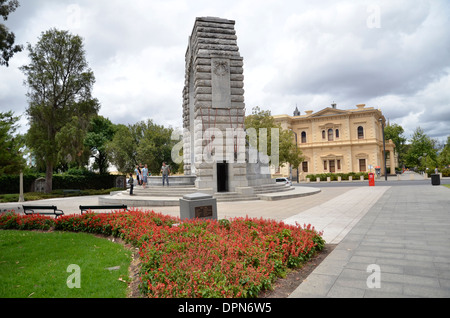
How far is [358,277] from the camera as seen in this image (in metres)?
4.56

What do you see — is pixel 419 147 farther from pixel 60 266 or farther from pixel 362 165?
pixel 60 266

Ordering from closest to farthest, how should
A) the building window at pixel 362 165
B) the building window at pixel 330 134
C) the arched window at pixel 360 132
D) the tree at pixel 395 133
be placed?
the building window at pixel 362 165 < the arched window at pixel 360 132 < the building window at pixel 330 134 < the tree at pixel 395 133

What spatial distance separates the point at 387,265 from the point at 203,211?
5378mm

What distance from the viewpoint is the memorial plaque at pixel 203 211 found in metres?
8.92

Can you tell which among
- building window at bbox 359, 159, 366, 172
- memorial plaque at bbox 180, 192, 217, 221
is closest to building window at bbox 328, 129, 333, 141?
building window at bbox 359, 159, 366, 172

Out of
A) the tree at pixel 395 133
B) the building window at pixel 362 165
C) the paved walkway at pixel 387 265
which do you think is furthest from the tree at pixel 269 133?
the tree at pixel 395 133

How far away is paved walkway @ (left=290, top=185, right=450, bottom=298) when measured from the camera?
4.09m

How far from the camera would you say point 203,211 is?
29.7 ft

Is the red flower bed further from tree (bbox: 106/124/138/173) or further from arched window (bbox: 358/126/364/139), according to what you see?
arched window (bbox: 358/126/364/139)

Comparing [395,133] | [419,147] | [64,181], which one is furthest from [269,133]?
[395,133]

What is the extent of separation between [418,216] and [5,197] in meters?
28.9

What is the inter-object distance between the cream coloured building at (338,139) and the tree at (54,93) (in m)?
35.4

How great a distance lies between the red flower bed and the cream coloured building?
47083 mm

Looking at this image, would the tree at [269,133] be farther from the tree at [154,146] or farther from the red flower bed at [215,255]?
the red flower bed at [215,255]
